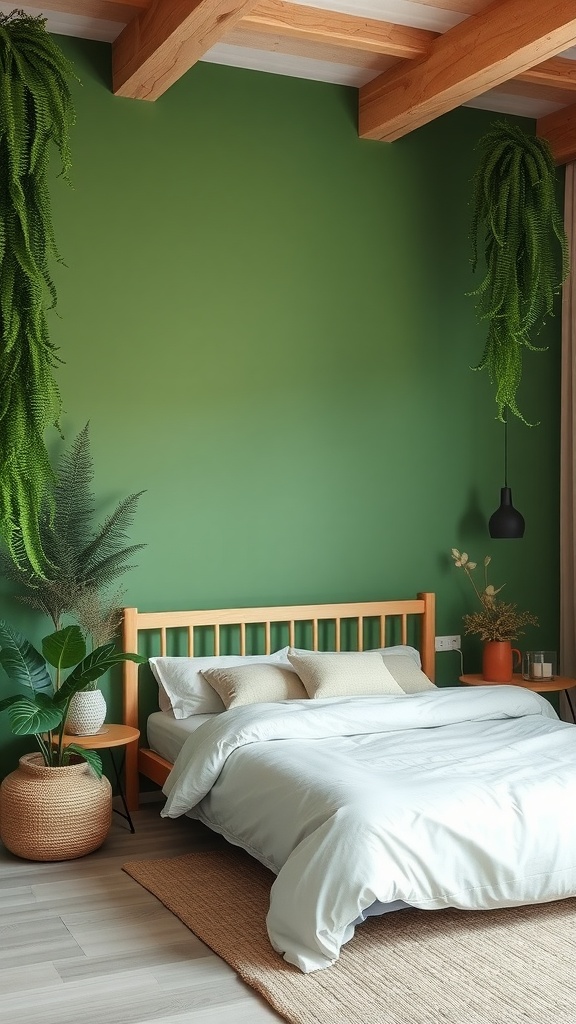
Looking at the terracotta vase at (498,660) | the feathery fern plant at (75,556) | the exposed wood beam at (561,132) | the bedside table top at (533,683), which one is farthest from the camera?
the exposed wood beam at (561,132)

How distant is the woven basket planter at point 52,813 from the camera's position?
3.57 m

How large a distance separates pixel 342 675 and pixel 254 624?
61 cm

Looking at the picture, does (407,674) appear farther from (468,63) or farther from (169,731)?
(468,63)

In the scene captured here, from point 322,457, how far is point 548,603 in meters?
1.43

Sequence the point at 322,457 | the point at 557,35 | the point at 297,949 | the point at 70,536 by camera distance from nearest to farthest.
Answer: the point at 297,949, the point at 557,35, the point at 70,536, the point at 322,457

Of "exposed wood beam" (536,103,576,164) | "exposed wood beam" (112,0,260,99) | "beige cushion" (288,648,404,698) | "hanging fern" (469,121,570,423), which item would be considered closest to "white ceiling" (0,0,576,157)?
"exposed wood beam" (112,0,260,99)

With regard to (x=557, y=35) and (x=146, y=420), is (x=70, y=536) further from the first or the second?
(x=557, y=35)

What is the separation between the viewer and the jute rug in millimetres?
2506

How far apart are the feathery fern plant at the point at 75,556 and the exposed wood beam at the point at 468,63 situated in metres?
1.86

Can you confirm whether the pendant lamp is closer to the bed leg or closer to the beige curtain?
the beige curtain

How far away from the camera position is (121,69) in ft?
13.3

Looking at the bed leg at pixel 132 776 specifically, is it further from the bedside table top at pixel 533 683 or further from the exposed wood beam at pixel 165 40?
the exposed wood beam at pixel 165 40

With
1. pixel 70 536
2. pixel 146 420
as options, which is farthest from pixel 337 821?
pixel 146 420

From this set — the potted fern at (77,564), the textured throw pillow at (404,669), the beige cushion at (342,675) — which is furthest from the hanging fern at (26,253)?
the textured throw pillow at (404,669)
